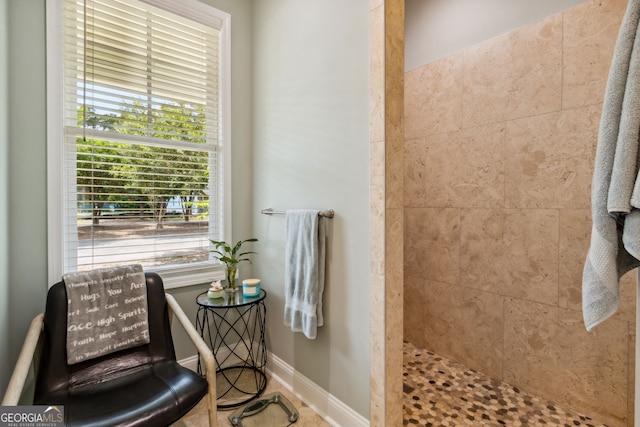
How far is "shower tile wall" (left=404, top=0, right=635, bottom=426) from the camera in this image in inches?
64.9

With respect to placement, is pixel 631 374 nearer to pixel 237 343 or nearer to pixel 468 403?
pixel 468 403

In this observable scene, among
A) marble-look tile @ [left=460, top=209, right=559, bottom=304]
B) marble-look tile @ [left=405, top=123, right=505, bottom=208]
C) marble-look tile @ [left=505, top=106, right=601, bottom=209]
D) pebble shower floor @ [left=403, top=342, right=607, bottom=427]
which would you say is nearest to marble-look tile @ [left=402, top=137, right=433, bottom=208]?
marble-look tile @ [left=405, top=123, right=505, bottom=208]

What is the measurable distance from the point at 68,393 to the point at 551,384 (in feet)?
8.44

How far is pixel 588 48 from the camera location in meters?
1.65

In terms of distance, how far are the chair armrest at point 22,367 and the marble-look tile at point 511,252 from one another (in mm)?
2448

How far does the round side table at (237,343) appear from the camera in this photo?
6.31 ft

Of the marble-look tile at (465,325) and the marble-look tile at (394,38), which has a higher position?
the marble-look tile at (394,38)

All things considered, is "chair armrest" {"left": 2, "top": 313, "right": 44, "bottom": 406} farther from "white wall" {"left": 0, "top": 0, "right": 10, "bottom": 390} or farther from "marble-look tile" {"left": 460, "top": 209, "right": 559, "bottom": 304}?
"marble-look tile" {"left": 460, "top": 209, "right": 559, "bottom": 304}

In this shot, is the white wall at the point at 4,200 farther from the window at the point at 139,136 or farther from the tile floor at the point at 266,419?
the tile floor at the point at 266,419

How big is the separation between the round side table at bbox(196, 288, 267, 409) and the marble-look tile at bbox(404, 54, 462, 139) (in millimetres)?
1806

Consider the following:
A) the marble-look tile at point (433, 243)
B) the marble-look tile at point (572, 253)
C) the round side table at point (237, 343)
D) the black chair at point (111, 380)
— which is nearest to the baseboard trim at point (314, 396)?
the round side table at point (237, 343)

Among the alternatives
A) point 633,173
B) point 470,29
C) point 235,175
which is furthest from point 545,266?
point 235,175

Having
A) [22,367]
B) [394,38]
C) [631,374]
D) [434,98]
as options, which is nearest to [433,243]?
[434,98]

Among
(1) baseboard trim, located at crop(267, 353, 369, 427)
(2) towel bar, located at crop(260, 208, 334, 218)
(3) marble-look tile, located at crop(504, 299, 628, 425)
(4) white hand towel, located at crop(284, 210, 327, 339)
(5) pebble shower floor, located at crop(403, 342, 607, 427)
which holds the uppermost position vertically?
(2) towel bar, located at crop(260, 208, 334, 218)
